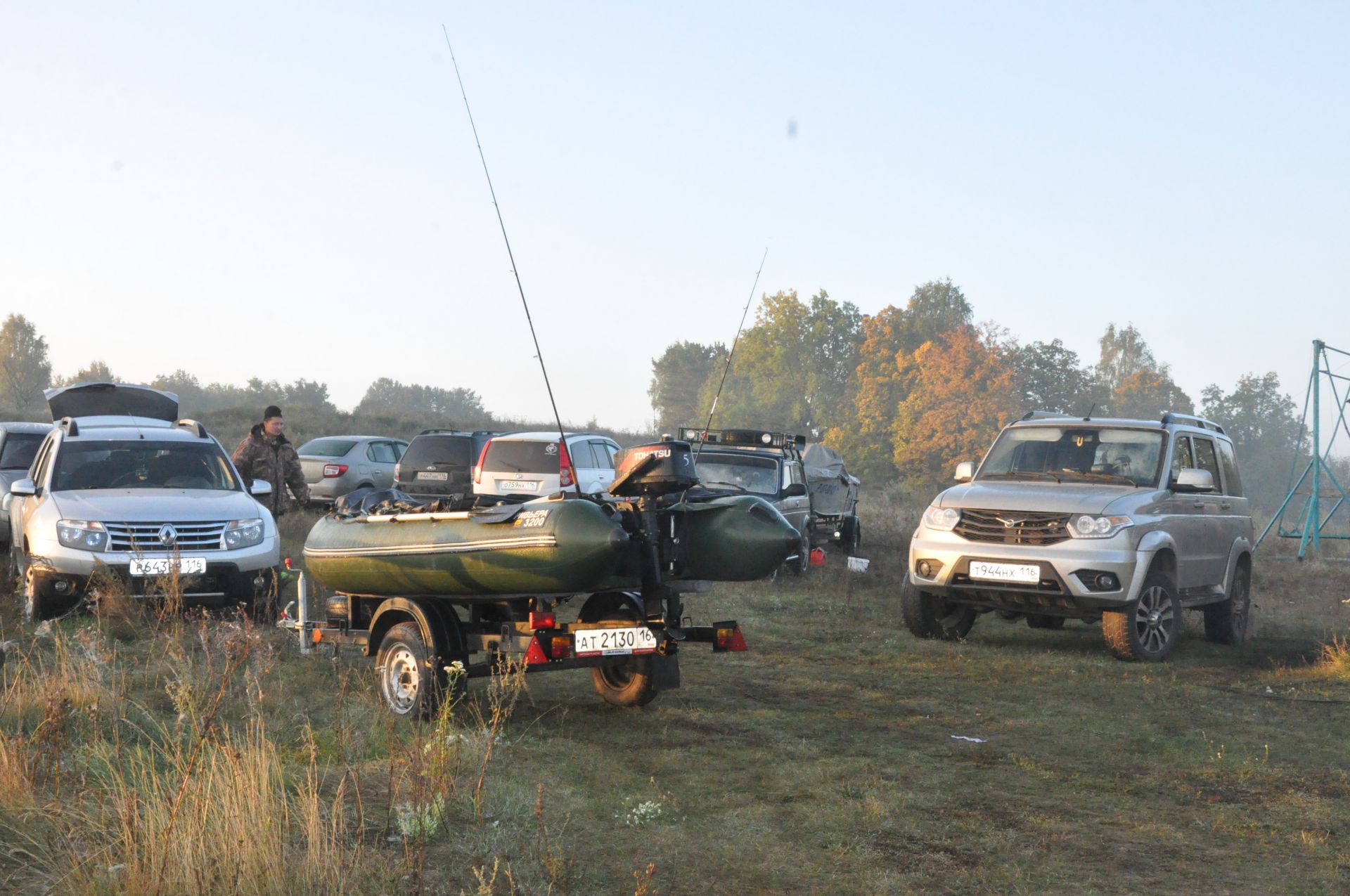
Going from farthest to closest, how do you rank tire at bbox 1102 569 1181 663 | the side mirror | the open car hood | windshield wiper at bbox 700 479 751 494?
the open car hood → windshield wiper at bbox 700 479 751 494 → the side mirror → tire at bbox 1102 569 1181 663

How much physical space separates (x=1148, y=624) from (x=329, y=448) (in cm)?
1830

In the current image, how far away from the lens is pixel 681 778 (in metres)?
6.29

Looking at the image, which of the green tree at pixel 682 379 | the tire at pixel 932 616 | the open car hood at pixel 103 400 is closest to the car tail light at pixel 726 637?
the tire at pixel 932 616

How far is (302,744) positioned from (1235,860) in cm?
454

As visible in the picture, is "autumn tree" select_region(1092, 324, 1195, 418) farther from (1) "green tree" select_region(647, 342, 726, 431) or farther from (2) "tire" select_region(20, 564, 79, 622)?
(2) "tire" select_region(20, 564, 79, 622)

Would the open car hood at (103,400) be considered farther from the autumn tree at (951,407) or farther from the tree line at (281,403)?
the autumn tree at (951,407)

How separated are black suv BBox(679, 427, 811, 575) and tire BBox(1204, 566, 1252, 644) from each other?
483 centimetres

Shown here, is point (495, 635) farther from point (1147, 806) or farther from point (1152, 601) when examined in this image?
point (1152, 601)

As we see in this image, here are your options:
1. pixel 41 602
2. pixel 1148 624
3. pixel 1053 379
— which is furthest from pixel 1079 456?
pixel 1053 379

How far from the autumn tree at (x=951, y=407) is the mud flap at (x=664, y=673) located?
58268 millimetres

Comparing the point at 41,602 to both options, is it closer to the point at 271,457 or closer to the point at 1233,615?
the point at 271,457

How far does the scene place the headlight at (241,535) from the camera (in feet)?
35.3

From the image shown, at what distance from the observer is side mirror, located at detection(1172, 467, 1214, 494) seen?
35.2ft

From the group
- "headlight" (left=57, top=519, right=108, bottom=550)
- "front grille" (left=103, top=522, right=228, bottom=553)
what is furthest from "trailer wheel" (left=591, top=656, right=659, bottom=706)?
"headlight" (left=57, top=519, right=108, bottom=550)
